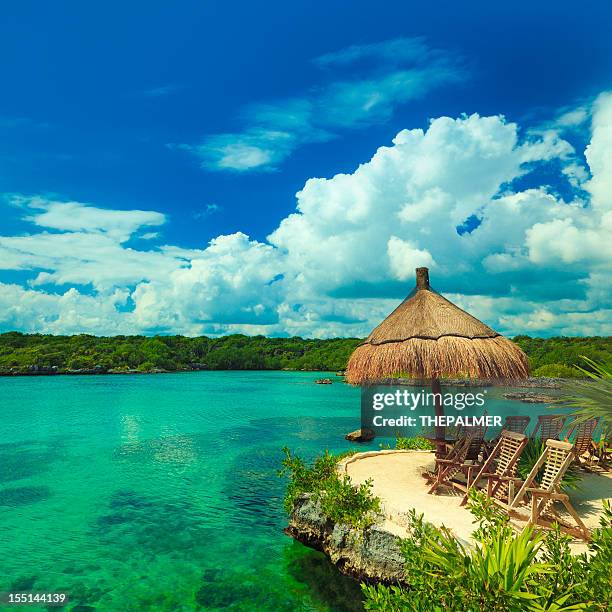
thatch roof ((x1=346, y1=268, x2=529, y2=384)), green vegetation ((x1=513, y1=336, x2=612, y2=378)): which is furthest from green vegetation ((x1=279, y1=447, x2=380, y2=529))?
green vegetation ((x1=513, y1=336, x2=612, y2=378))

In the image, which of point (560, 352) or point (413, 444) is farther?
point (560, 352)

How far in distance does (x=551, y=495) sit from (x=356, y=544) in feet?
9.33

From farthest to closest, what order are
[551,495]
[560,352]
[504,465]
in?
[560,352], [504,465], [551,495]

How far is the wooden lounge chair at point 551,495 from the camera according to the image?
19.2ft

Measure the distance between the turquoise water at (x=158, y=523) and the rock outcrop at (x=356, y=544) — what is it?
267 millimetres

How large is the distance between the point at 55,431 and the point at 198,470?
12622 mm

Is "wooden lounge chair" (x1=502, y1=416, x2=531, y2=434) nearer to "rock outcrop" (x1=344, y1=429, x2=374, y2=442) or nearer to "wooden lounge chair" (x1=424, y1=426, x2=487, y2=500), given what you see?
"wooden lounge chair" (x1=424, y1=426, x2=487, y2=500)

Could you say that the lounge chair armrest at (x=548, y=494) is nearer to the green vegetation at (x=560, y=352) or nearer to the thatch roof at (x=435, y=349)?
the thatch roof at (x=435, y=349)

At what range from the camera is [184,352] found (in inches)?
4660

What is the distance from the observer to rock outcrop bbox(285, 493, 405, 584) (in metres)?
6.36

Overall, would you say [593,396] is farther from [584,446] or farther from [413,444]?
[413,444]

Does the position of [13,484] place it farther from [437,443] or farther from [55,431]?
[437,443]

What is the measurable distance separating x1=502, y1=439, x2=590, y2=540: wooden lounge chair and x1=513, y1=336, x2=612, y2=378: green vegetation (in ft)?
162

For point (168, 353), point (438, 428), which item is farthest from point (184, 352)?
point (438, 428)
